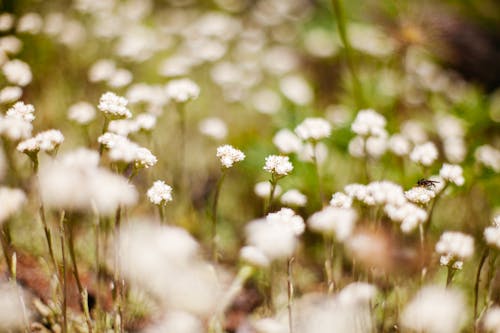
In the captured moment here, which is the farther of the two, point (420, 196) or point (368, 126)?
point (368, 126)

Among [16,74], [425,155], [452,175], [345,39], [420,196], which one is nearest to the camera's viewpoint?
[420,196]

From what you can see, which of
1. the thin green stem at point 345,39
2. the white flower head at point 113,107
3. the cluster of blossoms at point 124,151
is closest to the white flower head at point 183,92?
the white flower head at point 113,107

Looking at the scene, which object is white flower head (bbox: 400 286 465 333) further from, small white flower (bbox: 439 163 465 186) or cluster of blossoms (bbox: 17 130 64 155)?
cluster of blossoms (bbox: 17 130 64 155)

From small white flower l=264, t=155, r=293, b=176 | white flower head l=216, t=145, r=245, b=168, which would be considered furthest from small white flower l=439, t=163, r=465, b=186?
white flower head l=216, t=145, r=245, b=168

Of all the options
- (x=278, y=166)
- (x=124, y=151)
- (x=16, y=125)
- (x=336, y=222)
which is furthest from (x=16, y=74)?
(x=336, y=222)

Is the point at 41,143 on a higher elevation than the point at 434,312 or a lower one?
higher

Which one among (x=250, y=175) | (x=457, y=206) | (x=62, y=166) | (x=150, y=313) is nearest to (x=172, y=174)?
(x=250, y=175)

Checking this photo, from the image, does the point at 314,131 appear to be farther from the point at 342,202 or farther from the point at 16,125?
the point at 16,125
